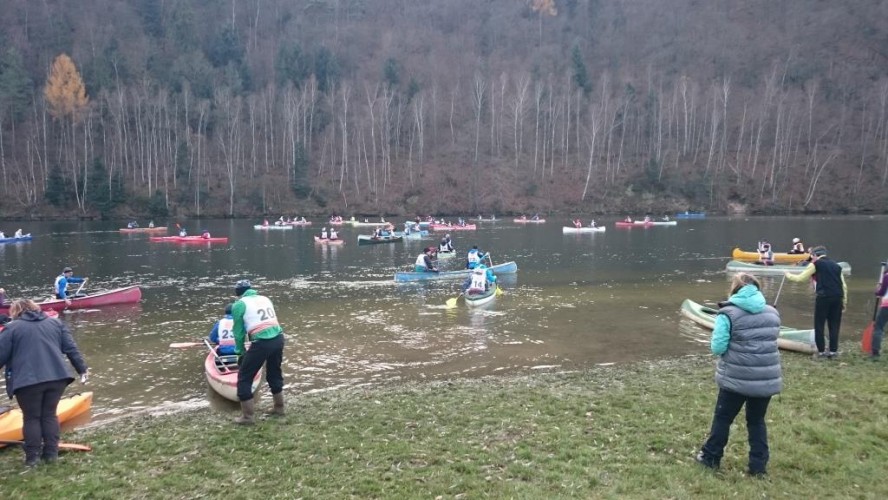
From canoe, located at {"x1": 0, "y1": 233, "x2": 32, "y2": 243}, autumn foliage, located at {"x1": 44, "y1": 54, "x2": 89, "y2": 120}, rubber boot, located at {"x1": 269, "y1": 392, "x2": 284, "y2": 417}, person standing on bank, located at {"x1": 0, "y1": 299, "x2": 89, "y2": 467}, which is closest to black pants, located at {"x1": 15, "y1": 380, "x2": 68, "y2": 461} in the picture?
person standing on bank, located at {"x1": 0, "y1": 299, "x2": 89, "y2": 467}

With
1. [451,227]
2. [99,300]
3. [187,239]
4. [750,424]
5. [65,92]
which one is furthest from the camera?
[65,92]

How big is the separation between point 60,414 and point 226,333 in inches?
158

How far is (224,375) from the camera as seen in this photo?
12.8m

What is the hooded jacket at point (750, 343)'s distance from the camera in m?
6.63

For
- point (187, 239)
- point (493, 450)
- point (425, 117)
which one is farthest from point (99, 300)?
point (425, 117)

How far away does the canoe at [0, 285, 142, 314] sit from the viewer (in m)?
23.2

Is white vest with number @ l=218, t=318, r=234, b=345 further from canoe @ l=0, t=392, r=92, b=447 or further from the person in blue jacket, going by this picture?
canoe @ l=0, t=392, r=92, b=447

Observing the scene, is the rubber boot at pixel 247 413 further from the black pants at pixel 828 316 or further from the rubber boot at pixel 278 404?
the black pants at pixel 828 316

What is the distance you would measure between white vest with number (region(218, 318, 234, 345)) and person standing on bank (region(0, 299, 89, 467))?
557cm

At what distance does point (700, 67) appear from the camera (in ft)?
406

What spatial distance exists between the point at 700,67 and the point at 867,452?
13340 cm

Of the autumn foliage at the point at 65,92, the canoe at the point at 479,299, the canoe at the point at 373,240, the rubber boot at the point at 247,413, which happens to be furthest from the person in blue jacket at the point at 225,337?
the autumn foliage at the point at 65,92

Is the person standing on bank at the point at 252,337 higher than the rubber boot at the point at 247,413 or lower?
higher

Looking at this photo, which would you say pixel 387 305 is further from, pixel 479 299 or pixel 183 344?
pixel 183 344
